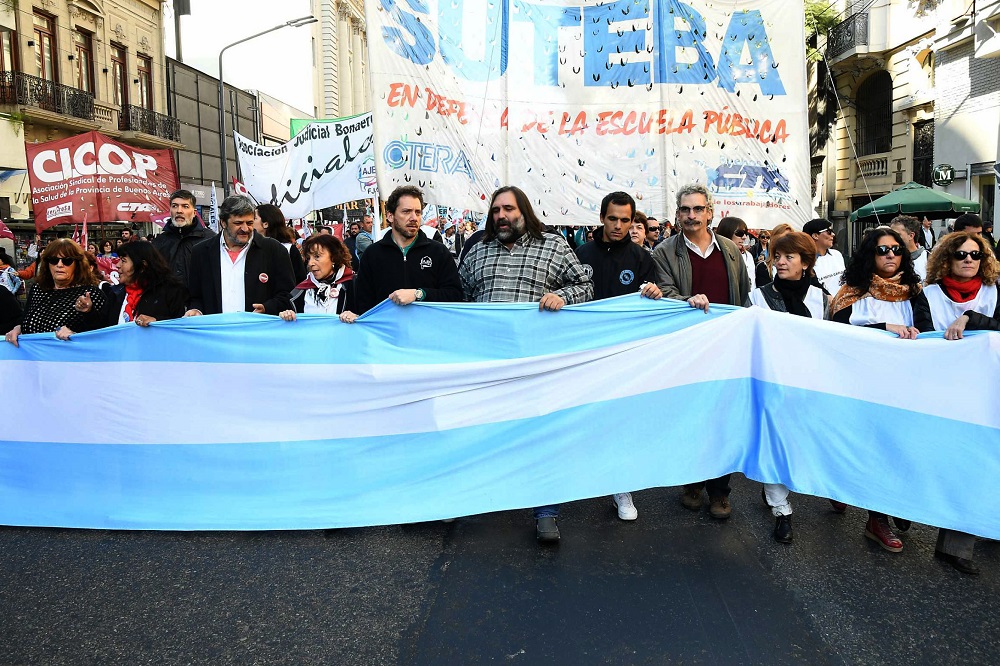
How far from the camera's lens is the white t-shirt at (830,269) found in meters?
7.29

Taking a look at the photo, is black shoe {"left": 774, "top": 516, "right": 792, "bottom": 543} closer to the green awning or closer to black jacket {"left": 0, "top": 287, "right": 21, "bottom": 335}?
black jacket {"left": 0, "top": 287, "right": 21, "bottom": 335}

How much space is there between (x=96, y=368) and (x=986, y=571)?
4.67m

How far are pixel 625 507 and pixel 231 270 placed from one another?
2837 millimetres

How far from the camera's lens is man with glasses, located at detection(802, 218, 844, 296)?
284 inches

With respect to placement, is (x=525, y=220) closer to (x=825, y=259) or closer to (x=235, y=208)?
(x=235, y=208)

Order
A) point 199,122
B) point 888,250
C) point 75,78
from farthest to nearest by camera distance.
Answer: point 199,122
point 75,78
point 888,250

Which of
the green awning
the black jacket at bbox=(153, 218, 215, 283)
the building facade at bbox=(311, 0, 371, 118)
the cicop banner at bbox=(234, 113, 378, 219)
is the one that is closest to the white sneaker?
the black jacket at bbox=(153, 218, 215, 283)

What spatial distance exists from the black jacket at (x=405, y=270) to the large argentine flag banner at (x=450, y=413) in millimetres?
353

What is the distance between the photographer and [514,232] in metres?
4.79

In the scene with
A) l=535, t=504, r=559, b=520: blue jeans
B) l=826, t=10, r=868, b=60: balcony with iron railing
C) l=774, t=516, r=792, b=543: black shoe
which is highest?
l=826, t=10, r=868, b=60: balcony with iron railing

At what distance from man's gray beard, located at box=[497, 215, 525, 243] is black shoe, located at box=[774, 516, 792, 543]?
2.01 meters

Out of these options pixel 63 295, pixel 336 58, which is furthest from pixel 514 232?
pixel 336 58

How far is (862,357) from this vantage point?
14.1ft

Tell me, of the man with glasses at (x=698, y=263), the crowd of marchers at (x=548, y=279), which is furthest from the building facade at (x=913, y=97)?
the crowd of marchers at (x=548, y=279)
